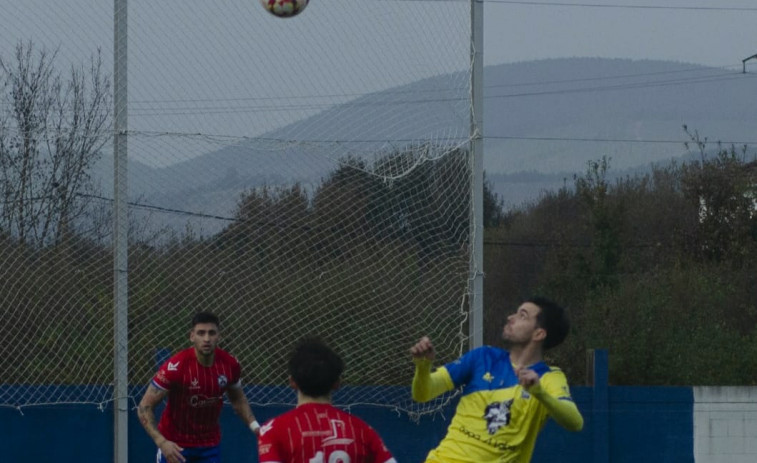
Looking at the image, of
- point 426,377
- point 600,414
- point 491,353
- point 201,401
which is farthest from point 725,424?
point 426,377

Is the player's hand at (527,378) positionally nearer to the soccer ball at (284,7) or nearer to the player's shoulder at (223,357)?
the player's shoulder at (223,357)

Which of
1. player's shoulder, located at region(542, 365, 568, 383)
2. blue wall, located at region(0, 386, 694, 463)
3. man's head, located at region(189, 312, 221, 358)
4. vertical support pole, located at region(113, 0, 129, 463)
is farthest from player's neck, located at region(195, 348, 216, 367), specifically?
player's shoulder, located at region(542, 365, 568, 383)

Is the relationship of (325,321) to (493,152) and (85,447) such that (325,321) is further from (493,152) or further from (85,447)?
(493,152)

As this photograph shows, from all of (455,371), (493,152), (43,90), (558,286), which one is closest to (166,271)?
(43,90)

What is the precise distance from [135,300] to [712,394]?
5817mm

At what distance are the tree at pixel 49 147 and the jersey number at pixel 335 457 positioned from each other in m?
5.29

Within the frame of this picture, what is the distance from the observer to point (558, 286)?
25703 mm

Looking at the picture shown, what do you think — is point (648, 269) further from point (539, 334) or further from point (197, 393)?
point (539, 334)

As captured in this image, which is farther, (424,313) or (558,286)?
(558,286)

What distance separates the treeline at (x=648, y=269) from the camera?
1591cm

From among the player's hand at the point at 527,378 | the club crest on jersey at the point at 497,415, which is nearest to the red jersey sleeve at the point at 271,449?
the player's hand at the point at 527,378

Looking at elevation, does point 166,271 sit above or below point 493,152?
below

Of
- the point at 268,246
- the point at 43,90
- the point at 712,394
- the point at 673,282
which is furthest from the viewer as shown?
the point at 673,282

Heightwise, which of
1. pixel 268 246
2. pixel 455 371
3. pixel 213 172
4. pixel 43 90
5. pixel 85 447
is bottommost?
pixel 85 447
